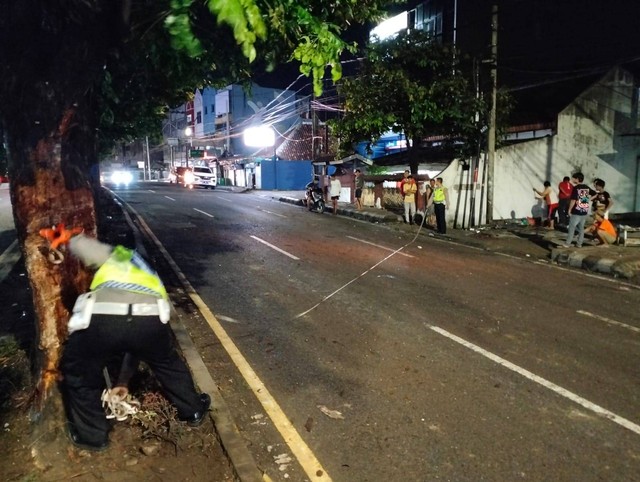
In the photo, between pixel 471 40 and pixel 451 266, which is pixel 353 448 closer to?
pixel 451 266

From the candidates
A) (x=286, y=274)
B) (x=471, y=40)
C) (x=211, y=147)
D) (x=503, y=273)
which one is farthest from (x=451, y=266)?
(x=211, y=147)

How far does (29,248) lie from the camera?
3.43 meters

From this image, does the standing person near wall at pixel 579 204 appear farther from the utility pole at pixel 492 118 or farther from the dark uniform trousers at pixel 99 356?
the dark uniform trousers at pixel 99 356

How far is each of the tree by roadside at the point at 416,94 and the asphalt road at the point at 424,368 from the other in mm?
8002

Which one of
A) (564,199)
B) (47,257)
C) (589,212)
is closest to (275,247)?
(589,212)

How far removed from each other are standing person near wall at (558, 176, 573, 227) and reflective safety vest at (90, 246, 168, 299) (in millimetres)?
15776

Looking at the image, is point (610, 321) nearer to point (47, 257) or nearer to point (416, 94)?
point (47, 257)

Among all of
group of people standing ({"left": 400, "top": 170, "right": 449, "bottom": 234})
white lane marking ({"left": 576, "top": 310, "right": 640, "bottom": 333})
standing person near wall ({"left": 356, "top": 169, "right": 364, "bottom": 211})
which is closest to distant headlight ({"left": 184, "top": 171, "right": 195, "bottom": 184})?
standing person near wall ({"left": 356, "top": 169, "right": 364, "bottom": 211})

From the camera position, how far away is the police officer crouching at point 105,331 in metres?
3.10

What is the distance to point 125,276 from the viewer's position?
3158mm

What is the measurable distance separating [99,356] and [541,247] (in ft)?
40.2

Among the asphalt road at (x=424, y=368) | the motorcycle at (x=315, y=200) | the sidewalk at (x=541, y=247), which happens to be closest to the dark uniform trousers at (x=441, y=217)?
the sidewalk at (x=541, y=247)

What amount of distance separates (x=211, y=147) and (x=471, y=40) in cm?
3742

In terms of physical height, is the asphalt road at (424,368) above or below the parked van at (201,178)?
below
